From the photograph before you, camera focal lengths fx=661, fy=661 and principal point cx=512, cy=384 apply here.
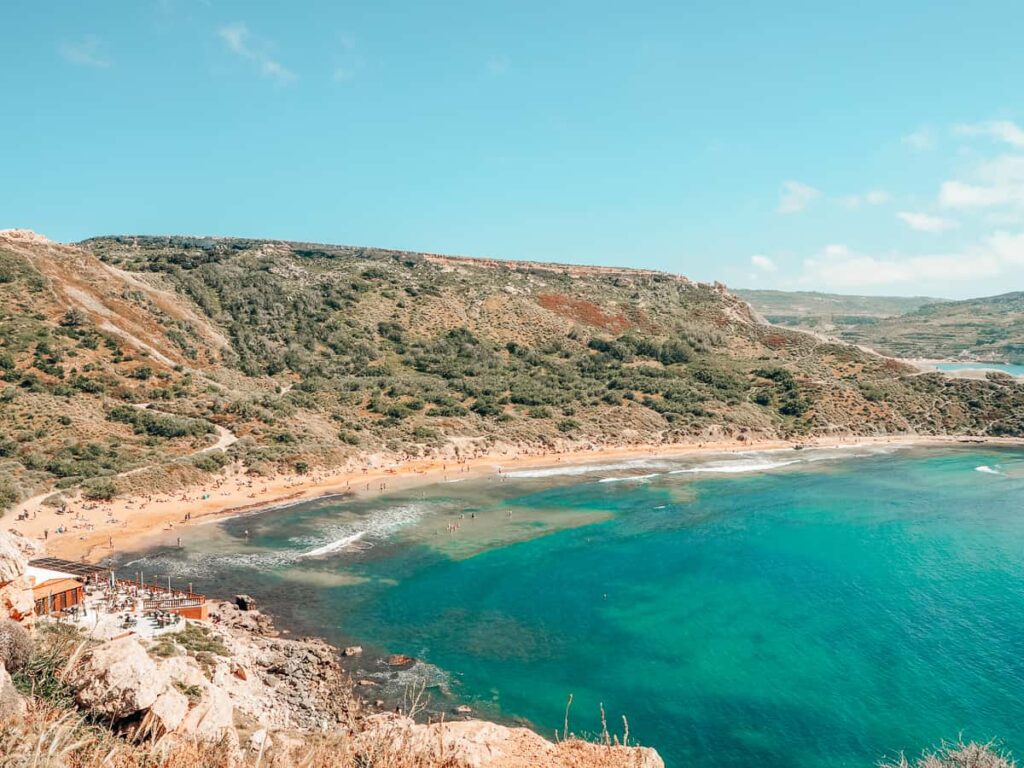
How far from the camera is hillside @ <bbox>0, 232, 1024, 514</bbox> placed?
5228 centimetres

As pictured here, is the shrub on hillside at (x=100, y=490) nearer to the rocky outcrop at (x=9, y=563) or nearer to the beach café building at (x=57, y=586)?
the beach café building at (x=57, y=586)

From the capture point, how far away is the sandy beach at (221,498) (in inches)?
1485

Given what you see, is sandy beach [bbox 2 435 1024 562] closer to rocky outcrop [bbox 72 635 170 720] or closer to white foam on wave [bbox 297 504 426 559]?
white foam on wave [bbox 297 504 426 559]

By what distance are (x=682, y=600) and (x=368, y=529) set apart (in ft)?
66.4

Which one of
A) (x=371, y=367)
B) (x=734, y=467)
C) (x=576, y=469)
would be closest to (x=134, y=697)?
(x=576, y=469)

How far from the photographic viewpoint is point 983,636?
27391 millimetres

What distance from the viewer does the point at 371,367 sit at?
80.3 metres

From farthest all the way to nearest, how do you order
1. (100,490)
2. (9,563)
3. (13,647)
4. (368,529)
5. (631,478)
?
(631,478) < (100,490) < (368,529) < (9,563) < (13,647)

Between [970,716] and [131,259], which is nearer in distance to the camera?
[970,716]

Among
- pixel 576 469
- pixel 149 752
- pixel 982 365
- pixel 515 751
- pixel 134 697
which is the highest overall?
pixel 149 752

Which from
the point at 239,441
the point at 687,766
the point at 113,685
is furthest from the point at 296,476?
the point at 113,685

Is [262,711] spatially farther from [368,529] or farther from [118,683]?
[368,529]

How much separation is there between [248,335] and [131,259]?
31852mm

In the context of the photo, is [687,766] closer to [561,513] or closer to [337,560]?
[337,560]
